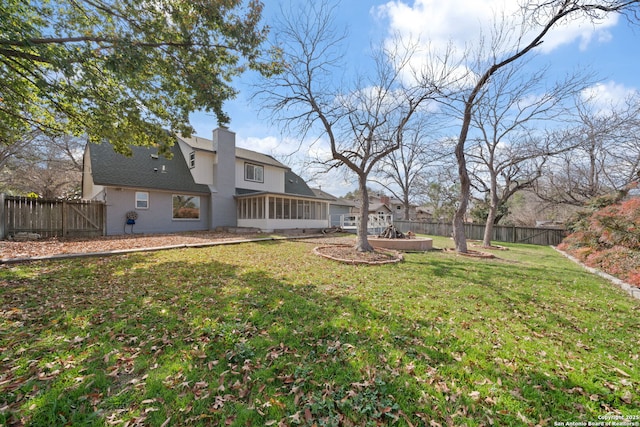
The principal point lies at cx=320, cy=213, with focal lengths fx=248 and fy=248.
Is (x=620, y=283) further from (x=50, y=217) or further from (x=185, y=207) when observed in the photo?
(x=50, y=217)

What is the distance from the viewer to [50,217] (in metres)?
11.1

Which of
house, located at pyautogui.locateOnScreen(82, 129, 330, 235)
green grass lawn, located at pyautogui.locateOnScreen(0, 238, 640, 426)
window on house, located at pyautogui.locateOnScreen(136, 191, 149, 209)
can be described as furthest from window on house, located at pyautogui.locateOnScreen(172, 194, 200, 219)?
green grass lawn, located at pyautogui.locateOnScreen(0, 238, 640, 426)

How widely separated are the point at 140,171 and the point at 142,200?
1868 millimetres

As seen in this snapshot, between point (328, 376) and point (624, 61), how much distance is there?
13959mm

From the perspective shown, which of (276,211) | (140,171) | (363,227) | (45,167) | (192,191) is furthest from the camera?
(45,167)

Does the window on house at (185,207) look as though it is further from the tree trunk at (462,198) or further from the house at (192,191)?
the tree trunk at (462,198)

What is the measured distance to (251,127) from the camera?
9727 mm

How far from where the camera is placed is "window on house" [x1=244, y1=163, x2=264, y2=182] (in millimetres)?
19516

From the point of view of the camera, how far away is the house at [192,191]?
13633 millimetres

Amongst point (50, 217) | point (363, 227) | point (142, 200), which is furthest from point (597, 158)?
point (50, 217)

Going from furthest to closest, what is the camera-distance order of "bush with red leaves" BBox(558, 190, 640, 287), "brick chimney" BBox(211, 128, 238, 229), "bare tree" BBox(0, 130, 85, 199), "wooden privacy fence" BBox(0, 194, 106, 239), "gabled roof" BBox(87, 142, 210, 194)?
"bare tree" BBox(0, 130, 85, 199) < "brick chimney" BBox(211, 128, 238, 229) < "gabled roof" BBox(87, 142, 210, 194) < "wooden privacy fence" BBox(0, 194, 106, 239) < "bush with red leaves" BBox(558, 190, 640, 287)

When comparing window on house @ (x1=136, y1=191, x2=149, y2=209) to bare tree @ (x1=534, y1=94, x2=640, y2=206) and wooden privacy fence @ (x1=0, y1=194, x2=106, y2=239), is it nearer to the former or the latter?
wooden privacy fence @ (x1=0, y1=194, x2=106, y2=239)

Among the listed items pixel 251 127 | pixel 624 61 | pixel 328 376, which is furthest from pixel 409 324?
pixel 624 61

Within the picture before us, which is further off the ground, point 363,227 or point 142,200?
point 142,200
